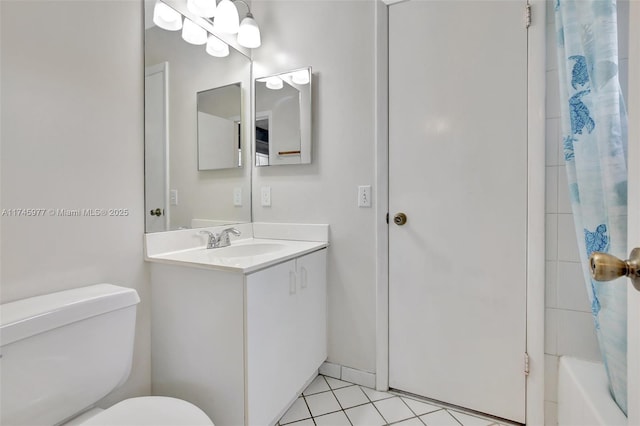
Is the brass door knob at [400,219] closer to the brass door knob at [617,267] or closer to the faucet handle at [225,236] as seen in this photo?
the faucet handle at [225,236]

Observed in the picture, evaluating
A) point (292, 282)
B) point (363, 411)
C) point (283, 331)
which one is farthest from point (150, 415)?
point (363, 411)

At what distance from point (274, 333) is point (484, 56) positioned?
1.55 metres

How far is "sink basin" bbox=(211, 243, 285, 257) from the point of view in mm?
1561

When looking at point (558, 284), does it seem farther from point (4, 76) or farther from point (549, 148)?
point (4, 76)

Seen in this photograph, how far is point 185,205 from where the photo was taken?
1.53 meters

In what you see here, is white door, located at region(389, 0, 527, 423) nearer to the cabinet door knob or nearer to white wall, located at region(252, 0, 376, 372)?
white wall, located at region(252, 0, 376, 372)

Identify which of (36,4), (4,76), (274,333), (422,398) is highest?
(36,4)

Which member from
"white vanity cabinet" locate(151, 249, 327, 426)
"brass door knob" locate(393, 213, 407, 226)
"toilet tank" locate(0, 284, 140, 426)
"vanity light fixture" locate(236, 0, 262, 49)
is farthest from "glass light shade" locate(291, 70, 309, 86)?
"toilet tank" locate(0, 284, 140, 426)

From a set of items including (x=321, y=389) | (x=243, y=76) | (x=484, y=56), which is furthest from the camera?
(x=243, y=76)

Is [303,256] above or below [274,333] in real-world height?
above

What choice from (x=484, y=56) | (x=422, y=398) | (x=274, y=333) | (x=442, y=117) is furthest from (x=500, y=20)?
(x=422, y=398)

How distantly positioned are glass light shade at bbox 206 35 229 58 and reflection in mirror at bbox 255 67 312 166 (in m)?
0.24

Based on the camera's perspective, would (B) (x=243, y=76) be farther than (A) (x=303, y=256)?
Yes

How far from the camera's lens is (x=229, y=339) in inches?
45.3
